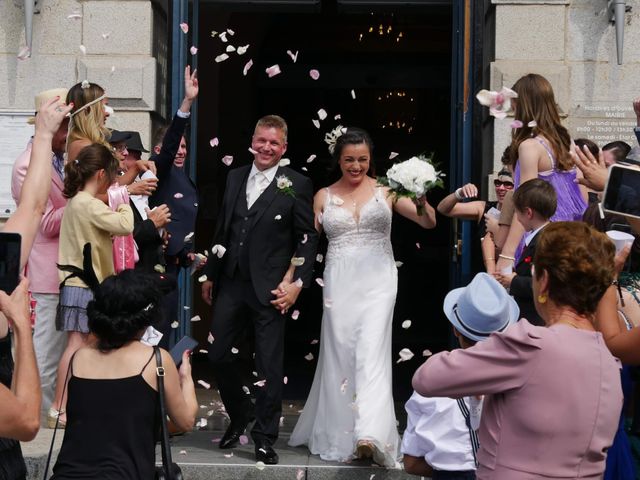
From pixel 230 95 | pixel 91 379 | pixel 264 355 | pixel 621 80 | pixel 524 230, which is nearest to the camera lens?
pixel 91 379

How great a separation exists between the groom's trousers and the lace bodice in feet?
2.01

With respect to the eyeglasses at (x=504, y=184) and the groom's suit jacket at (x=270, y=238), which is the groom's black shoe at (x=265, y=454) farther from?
the eyeglasses at (x=504, y=184)

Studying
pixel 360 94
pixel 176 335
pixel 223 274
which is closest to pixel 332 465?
pixel 223 274

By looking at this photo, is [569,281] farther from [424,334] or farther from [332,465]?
[424,334]

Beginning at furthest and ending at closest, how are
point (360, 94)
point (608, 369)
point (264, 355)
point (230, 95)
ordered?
point (360, 94) → point (230, 95) → point (264, 355) → point (608, 369)

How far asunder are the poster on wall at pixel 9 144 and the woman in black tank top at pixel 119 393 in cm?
437

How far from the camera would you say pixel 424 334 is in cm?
1509

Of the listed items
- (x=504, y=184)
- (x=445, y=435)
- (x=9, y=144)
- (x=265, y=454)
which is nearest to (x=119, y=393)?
(x=445, y=435)

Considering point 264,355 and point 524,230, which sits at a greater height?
point 524,230

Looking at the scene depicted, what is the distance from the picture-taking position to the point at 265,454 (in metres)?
7.07

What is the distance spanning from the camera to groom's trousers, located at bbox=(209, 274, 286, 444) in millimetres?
7266

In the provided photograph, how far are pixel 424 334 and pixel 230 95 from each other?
12.8 feet

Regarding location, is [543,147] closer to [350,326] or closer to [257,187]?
[350,326]

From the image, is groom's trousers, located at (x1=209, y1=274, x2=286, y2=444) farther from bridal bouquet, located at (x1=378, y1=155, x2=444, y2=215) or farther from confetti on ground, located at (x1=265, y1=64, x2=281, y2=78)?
confetti on ground, located at (x1=265, y1=64, x2=281, y2=78)
